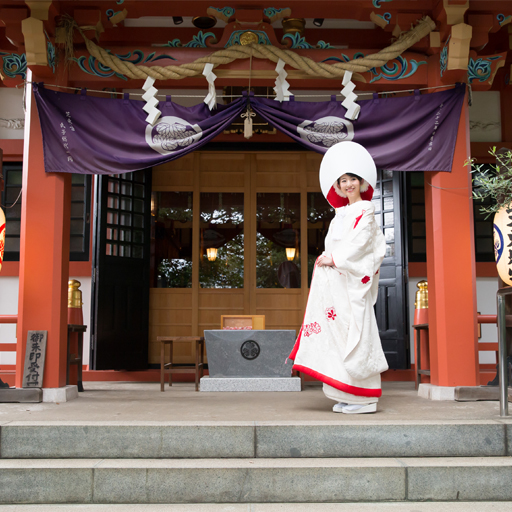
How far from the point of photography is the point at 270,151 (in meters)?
7.59

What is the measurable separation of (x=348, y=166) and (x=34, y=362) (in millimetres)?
3006

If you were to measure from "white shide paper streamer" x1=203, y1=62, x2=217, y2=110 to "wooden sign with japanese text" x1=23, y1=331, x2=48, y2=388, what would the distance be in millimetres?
2443

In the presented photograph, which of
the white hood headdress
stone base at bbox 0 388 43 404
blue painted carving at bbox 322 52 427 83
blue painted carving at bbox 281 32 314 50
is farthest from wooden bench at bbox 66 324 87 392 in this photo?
blue painted carving at bbox 322 52 427 83

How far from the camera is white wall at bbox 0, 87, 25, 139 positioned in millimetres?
6996

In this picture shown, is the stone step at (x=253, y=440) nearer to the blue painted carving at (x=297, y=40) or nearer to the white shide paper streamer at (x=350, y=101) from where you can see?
the white shide paper streamer at (x=350, y=101)

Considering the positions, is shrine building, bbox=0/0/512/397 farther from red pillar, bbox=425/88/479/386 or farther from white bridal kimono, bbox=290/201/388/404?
white bridal kimono, bbox=290/201/388/404

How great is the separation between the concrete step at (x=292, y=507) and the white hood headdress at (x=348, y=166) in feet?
7.09

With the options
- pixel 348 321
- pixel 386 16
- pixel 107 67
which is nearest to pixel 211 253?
pixel 107 67

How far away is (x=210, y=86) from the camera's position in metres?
5.02

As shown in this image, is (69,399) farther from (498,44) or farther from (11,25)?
(498,44)

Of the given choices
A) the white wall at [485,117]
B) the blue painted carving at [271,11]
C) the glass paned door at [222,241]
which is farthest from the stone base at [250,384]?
the white wall at [485,117]

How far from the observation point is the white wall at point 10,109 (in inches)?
275

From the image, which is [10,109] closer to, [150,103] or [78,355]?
[150,103]

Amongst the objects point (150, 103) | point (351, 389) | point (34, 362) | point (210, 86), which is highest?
point (210, 86)
